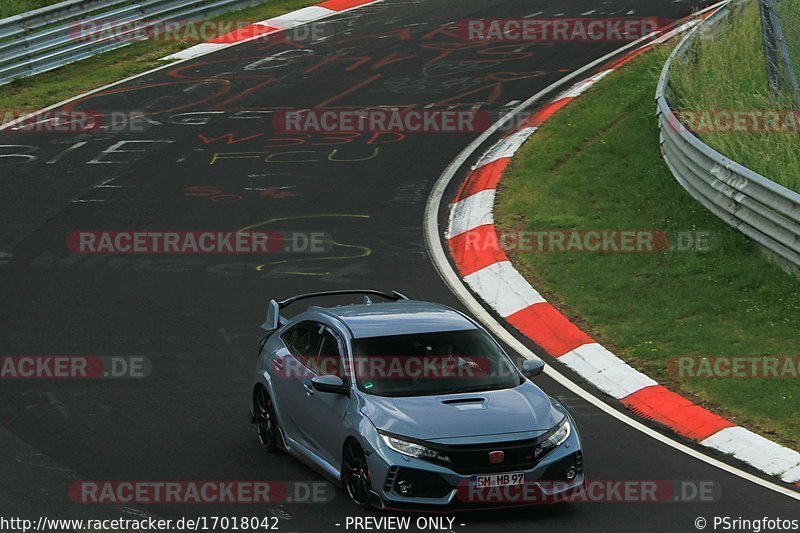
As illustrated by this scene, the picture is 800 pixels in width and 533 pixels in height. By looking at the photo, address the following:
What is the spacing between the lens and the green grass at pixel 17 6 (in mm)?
29484

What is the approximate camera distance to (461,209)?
60.5 ft

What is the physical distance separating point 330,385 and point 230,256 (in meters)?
7.24

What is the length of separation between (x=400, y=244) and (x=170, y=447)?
681 cm

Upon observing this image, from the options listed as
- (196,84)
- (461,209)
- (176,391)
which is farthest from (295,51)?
(176,391)

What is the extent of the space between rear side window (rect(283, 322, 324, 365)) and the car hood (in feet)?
3.87

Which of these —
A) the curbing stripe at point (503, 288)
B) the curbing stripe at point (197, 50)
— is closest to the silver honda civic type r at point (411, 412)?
the curbing stripe at point (503, 288)

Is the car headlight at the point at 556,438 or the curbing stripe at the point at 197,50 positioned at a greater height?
the curbing stripe at the point at 197,50

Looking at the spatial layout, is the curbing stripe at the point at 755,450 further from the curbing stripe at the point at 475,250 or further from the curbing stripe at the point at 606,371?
the curbing stripe at the point at 475,250

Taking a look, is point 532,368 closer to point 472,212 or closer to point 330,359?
→ point 330,359

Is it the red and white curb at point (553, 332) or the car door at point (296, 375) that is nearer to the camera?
the car door at point (296, 375)

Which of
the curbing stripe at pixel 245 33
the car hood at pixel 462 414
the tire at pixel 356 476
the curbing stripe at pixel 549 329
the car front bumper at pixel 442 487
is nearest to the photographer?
the car front bumper at pixel 442 487

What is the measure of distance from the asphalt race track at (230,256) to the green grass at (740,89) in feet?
12.4

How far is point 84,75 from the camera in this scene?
26.3m

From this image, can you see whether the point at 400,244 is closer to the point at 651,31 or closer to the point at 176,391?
the point at 176,391
